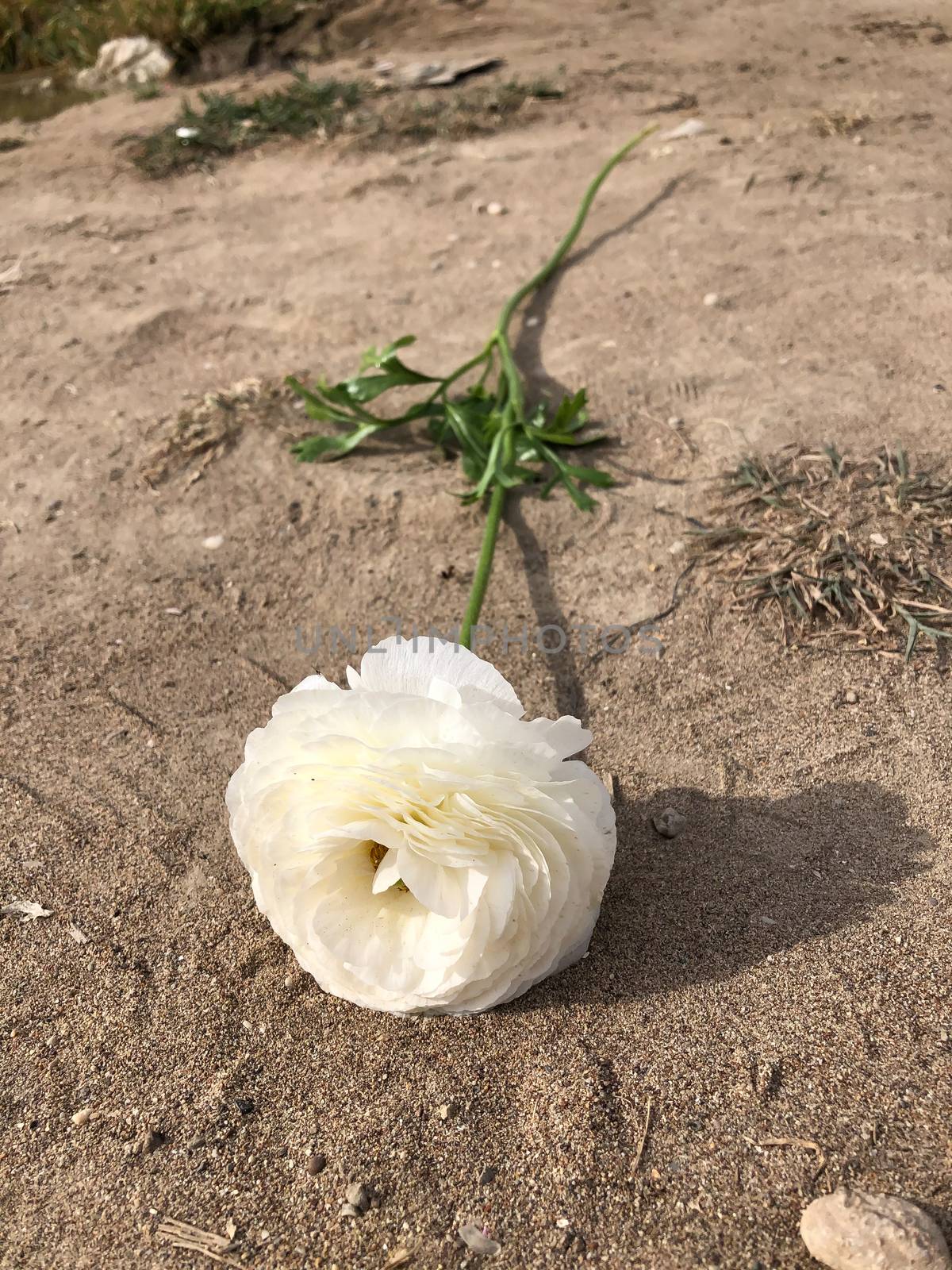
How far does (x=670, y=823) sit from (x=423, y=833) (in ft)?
2.55

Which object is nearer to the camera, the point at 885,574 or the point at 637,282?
the point at 885,574

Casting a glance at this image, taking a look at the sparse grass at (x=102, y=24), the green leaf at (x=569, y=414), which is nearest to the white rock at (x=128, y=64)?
the sparse grass at (x=102, y=24)

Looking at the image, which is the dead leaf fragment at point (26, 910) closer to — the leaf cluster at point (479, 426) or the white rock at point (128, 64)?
the leaf cluster at point (479, 426)

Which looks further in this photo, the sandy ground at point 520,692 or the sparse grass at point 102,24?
the sparse grass at point 102,24

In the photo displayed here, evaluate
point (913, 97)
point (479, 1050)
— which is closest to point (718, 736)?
point (479, 1050)

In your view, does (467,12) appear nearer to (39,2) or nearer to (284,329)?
(39,2)

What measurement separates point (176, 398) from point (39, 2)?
591 centimetres

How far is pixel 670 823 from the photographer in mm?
2002

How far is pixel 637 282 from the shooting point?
12.3 ft

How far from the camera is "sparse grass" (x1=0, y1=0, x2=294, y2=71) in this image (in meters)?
6.45

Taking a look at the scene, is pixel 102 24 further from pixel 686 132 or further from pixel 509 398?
pixel 509 398

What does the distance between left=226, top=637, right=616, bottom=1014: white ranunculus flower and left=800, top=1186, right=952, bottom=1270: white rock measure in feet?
1.55

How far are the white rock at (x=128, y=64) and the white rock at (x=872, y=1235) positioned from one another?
268 inches

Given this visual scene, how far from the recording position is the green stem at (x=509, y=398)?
86.4 inches
